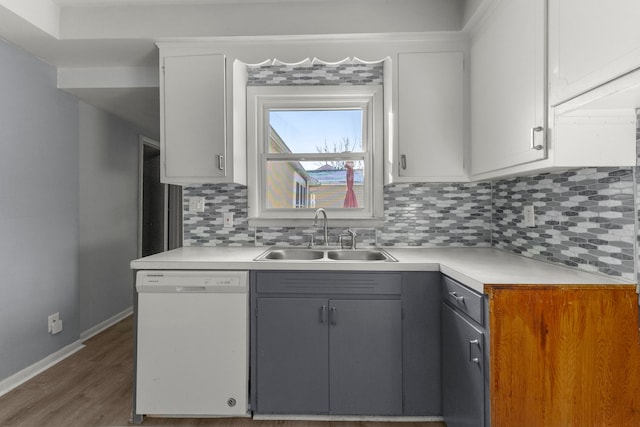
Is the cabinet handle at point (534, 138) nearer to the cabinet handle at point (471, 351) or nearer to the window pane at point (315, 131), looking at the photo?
the cabinet handle at point (471, 351)

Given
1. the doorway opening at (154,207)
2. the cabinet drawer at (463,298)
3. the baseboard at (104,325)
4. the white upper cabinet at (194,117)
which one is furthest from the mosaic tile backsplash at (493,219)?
the doorway opening at (154,207)

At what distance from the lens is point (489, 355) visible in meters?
1.35

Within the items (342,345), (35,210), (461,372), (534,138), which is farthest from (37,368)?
(534,138)

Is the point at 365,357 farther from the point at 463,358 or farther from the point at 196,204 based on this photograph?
the point at 196,204

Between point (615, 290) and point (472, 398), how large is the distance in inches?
27.3

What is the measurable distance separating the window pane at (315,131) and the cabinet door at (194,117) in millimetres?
473

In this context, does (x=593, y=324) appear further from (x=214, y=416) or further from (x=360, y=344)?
(x=214, y=416)

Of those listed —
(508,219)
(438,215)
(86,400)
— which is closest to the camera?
(86,400)

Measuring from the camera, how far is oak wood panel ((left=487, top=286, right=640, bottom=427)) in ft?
4.31

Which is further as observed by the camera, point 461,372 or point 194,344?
point 194,344

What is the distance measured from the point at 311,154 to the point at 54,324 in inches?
92.2

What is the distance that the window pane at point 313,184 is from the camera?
2.59 metres

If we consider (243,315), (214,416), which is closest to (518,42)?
(243,315)

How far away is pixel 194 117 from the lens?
226 cm
